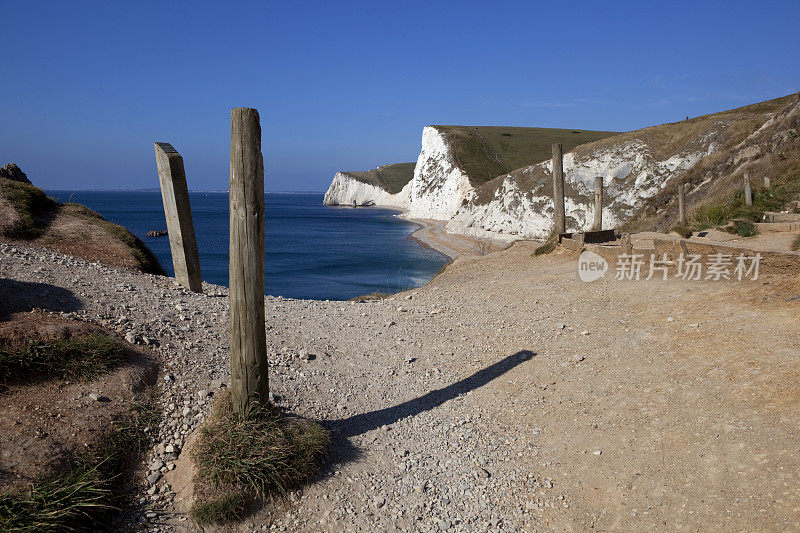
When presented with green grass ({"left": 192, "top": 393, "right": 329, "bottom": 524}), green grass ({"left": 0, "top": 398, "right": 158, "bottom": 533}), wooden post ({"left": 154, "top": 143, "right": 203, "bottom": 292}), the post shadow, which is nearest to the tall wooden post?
green grass ({"left": 192, "top": 393, "right": 329, "bottom": 524})

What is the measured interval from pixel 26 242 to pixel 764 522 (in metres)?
13.5

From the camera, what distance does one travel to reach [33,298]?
23.5ft

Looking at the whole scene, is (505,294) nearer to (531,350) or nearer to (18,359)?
(531,350)

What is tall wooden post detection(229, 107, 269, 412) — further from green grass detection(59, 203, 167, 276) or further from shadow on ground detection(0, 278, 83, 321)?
green grass detection(59, 203, 167, 276)

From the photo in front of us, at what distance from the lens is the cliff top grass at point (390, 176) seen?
151m

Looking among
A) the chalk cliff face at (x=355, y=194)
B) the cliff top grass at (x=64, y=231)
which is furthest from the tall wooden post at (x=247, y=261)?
the chalk cliff face at (x=355, y=194)

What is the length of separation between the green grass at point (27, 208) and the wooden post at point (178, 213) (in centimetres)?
368

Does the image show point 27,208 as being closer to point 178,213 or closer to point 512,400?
point 178,213

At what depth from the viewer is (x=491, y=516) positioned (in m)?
4.91

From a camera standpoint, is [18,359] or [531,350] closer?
[18,359]

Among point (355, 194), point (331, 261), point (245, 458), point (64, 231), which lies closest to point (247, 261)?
point (245, 458)

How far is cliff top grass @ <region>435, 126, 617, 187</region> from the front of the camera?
264 feet

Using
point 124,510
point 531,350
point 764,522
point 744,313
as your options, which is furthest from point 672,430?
point 124,510

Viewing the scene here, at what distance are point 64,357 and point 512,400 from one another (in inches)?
213
